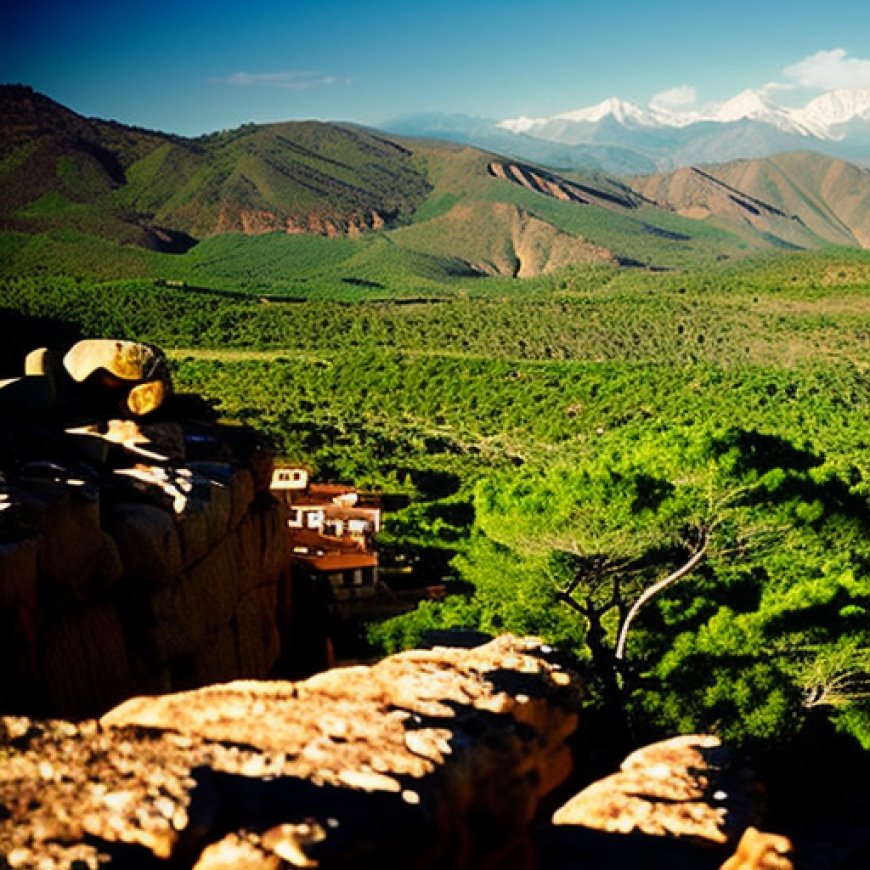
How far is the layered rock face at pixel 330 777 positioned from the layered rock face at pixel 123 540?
5.57 feet

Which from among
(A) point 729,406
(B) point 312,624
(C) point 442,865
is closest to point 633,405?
(A) point 729,406

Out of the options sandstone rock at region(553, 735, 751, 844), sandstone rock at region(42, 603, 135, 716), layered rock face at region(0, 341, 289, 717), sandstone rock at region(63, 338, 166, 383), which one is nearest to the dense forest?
sandstone rock at region(553, 735, 751, 844)

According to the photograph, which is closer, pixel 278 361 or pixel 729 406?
pixel 729 406

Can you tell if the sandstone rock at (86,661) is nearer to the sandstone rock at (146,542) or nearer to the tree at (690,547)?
the sandstone rock at (146,542)

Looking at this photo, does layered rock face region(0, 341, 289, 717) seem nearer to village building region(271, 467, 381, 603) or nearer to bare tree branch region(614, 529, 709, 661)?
bare tree branch region(614, 529, 709, 661)

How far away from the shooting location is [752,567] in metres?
18.9

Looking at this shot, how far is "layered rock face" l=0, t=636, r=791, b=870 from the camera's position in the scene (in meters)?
5.10

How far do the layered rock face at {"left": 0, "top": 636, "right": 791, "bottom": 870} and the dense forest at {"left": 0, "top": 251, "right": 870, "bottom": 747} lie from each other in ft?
22.3

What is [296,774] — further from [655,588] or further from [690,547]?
[690,547]

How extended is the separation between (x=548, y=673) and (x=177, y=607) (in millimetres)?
3715

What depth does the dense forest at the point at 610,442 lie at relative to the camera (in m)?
15.0

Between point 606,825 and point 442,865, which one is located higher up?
point 442,865

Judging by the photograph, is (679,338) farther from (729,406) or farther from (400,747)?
(400,747)

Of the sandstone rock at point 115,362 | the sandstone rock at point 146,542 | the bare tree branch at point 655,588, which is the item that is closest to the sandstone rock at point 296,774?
the sandstone rock at point 146,542
